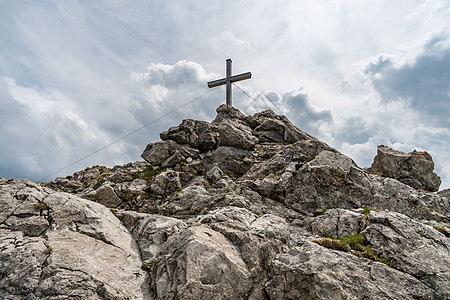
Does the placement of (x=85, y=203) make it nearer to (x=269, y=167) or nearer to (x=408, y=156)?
(x=269, y=167)

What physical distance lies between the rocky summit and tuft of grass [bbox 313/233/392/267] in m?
0.06

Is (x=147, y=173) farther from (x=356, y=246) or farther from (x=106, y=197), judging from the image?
(x=356, y=246)

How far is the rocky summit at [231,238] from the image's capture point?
12273mm

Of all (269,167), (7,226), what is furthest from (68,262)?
(269,167)

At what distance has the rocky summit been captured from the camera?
483 inches

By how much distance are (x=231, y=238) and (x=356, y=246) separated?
23.6 feet

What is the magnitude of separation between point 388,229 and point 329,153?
10444 millimetres

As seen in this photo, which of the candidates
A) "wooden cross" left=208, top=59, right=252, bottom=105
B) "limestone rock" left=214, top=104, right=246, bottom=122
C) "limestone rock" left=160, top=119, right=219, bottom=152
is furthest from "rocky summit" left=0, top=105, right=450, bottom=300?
"wooden cross" left=208, top=59, right=252, bottom=105

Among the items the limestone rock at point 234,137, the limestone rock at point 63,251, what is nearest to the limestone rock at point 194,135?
the limestone rock at point 234,137

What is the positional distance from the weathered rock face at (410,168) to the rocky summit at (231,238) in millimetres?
2808

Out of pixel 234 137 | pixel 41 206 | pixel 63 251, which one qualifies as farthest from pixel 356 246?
pixel 234 137

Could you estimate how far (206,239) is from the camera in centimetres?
1436

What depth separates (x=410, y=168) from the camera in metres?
29.9

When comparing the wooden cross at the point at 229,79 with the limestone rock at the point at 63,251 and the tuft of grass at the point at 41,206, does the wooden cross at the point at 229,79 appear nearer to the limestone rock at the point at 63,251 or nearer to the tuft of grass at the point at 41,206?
the limestone rock at the point at 63,251
